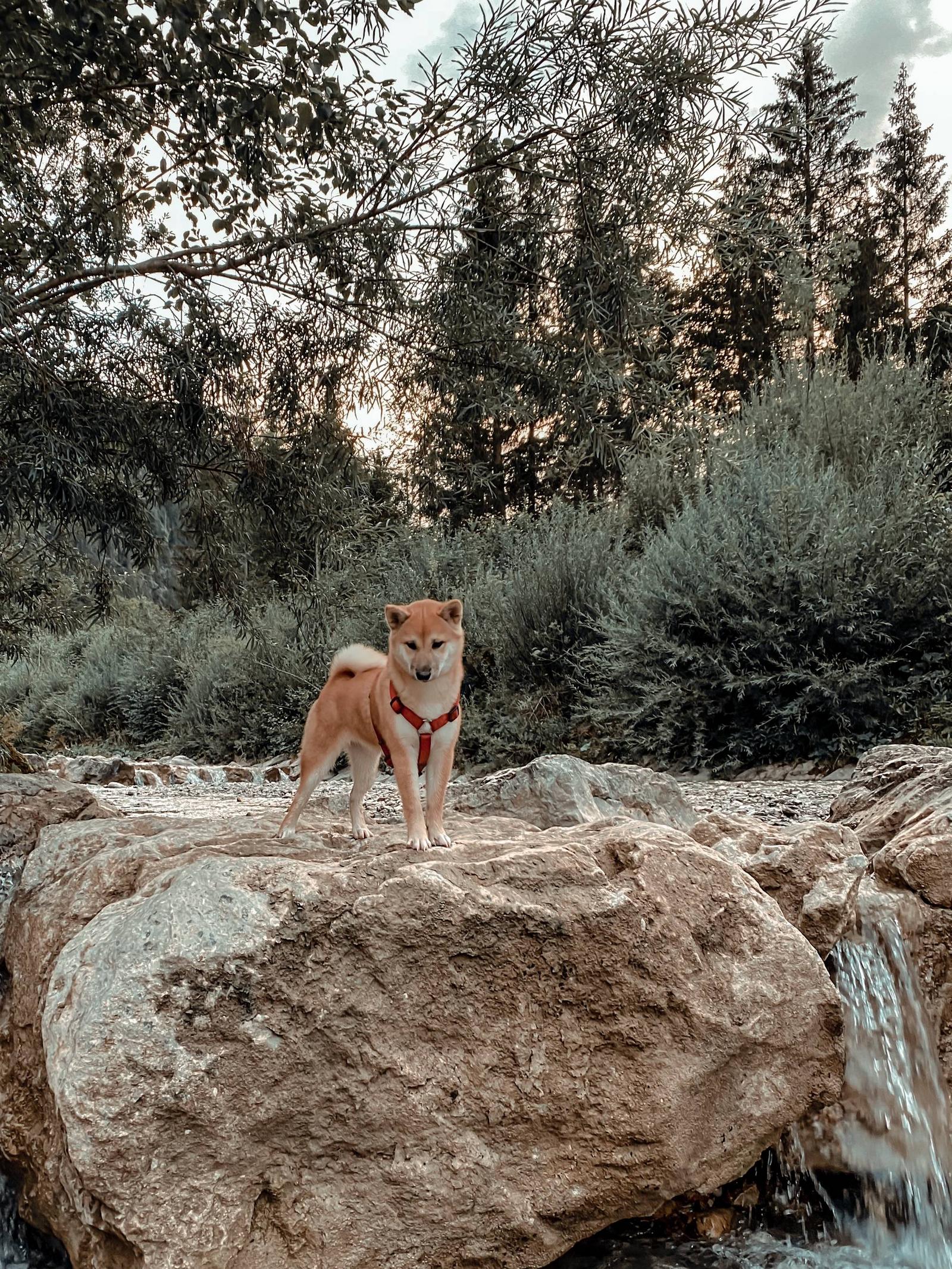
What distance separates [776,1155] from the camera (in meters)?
3.09

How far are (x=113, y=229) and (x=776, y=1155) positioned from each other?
19.5 feet

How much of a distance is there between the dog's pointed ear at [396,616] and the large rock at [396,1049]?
35.2 inches

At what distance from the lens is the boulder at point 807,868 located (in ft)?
10.9

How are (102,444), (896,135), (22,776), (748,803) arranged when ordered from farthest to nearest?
(896,135), (748,803), (102,444), (22,776)

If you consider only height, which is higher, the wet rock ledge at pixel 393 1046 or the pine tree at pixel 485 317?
the pine tree at pixel 485 317

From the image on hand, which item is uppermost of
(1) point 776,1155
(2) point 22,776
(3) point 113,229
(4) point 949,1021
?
(3) point 113,229

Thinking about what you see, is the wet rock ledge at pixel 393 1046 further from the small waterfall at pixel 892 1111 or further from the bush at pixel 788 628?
the bush at pixel 788 628

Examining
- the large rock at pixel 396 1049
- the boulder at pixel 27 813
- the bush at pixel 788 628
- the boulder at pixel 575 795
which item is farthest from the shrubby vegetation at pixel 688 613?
the large rock at pixel 396 1049

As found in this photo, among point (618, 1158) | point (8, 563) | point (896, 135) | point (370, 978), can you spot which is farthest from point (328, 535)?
point (896, 135)

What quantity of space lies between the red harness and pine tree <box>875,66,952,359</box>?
24.6m

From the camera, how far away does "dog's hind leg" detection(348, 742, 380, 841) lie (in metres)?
3.78

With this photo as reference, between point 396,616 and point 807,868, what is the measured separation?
1.86 m

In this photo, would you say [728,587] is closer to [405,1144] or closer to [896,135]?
[405,1144]

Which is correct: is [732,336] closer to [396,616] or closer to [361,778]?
[361,778]
